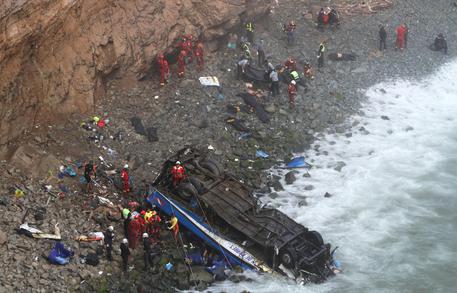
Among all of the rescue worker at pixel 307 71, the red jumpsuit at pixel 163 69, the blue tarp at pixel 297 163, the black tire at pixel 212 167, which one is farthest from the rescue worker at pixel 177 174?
the rescue worker at pixel 307 71

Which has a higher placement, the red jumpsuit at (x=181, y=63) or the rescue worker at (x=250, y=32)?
the red jumpsuit at (x=181, y=63)

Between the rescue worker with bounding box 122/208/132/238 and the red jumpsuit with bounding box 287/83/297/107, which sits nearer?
the rescue worker with bounding box 122/208/132/238

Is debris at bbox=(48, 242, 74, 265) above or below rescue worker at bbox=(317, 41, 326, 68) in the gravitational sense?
above

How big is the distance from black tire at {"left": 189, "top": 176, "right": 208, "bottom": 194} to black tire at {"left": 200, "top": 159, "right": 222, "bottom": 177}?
0.86m

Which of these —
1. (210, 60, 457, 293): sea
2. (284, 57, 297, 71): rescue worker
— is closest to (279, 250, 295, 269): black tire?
(210, 60, 457, 293): sea

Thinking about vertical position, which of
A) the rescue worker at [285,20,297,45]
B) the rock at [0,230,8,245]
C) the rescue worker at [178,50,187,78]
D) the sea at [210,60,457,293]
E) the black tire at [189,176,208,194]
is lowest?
the sea at [210,60,457,293]

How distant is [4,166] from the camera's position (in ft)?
57.2

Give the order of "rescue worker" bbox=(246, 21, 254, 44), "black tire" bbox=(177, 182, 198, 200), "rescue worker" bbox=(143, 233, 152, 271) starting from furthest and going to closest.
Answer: "rescue worker" bbox=(246, 21, 254, 44) → "black tire" bbox=(177, 182, 198, 200) → "rescue worker" bbox=(143, 233, 152, 271)

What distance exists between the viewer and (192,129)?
72.8 feet

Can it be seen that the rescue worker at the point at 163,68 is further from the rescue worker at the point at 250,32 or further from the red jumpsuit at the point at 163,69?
the rescue worker at the point at 250,32

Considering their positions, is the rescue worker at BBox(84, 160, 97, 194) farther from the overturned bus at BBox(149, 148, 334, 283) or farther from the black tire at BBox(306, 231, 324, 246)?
the black tire at BBox(306, 231, 324, 246)

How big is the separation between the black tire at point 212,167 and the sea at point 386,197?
2531mm

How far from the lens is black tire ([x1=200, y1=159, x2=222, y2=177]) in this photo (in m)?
18.6

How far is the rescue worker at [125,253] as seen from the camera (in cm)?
1539
